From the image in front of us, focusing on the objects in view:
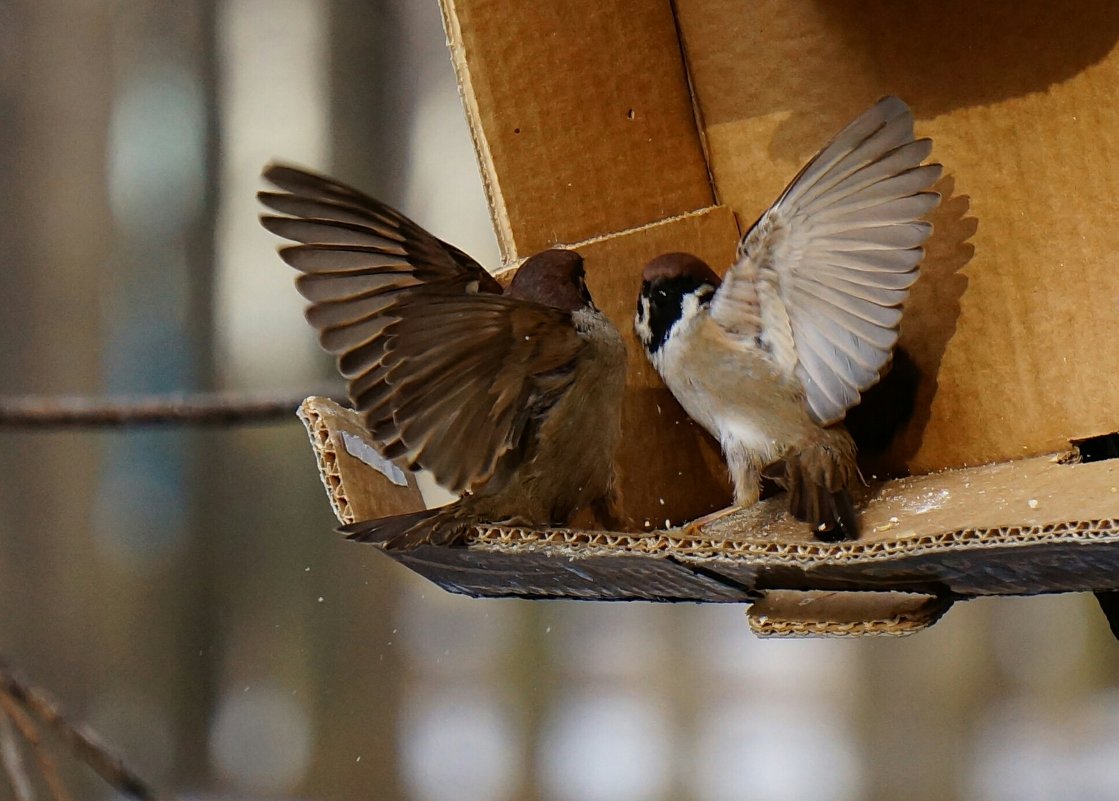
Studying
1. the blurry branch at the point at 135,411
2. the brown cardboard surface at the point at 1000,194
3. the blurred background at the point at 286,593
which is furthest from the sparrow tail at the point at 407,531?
the blurred background at the point at 286,593

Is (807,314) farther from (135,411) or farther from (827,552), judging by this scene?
(135,411)

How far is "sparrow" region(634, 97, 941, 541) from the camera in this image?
1115mm

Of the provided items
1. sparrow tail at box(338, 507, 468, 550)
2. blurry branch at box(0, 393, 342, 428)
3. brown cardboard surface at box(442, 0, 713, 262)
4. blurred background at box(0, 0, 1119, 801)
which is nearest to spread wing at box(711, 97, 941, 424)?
brown cardboard surface at box(442, 0, 713, 262)

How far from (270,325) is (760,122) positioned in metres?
1.73

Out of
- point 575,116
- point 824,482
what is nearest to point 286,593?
point 575,116

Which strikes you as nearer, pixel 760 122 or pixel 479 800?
pixel 760 122

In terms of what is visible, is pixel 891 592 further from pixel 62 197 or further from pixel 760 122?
pixel 62 197

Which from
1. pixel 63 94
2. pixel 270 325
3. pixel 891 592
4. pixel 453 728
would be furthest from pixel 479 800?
pixel 891 592

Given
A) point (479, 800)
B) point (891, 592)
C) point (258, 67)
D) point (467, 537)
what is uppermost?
point (258, 67)

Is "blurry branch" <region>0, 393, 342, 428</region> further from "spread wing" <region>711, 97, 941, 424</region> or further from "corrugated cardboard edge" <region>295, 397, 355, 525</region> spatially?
"spread wing" <region>711, 97, 941, 424</region>

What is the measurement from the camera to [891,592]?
3.60 feet

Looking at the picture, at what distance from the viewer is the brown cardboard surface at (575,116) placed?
4.49ft

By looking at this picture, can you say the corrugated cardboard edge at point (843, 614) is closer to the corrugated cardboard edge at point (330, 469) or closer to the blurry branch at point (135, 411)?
the corrugated cardboard edge at point (330, 469)

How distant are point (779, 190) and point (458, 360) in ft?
1.72
